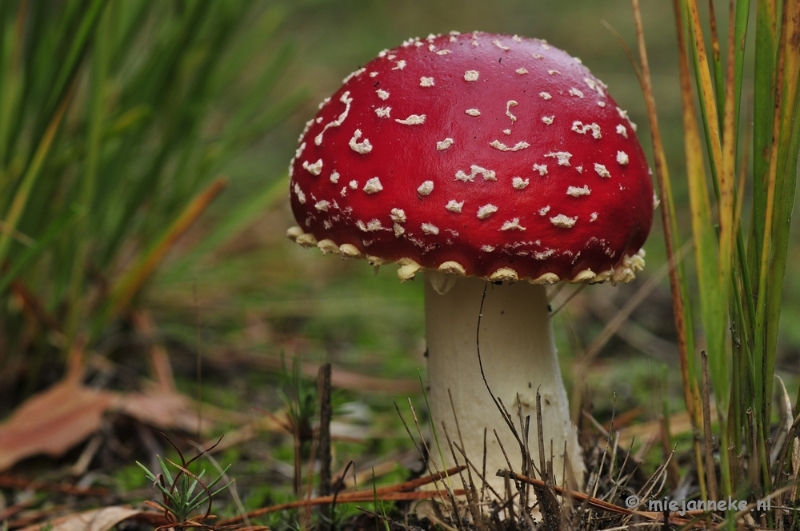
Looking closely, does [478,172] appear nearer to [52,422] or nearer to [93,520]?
[93,520]

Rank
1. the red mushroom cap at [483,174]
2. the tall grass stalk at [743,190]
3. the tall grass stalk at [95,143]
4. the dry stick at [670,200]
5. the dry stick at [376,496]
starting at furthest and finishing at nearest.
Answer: the tall grass stalk at [95,143] < the dry stick at [376,496] < the red mushroom cap at [483,174] < the dry stick at [670,200] < the tall grass stalk at [743,190]

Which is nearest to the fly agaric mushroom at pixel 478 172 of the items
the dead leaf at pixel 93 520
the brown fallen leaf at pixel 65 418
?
the dead leaf at pixel 93 520

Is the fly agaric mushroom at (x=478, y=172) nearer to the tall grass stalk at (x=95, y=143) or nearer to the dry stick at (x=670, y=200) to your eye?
the dry stick at (x=670, y=200)

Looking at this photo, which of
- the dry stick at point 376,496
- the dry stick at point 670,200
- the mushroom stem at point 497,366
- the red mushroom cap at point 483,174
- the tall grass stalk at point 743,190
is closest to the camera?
the tall grass stalk at point 743,190

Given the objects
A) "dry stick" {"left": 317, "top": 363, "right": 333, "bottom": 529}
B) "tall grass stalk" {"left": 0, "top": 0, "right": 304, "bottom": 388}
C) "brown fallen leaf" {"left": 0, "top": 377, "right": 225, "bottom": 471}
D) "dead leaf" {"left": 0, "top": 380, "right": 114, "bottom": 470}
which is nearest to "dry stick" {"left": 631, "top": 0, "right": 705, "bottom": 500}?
"dry stick" {"left": 317, "top": 363, "right": 333, "bottom": 529}

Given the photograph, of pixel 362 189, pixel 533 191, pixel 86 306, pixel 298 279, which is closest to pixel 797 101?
pixel 533 191

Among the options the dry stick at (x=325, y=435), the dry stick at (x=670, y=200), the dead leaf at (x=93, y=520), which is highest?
the dry stick at (x=670, y=200)

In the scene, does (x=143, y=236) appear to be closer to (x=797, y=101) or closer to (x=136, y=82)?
(x=136, y=82)
